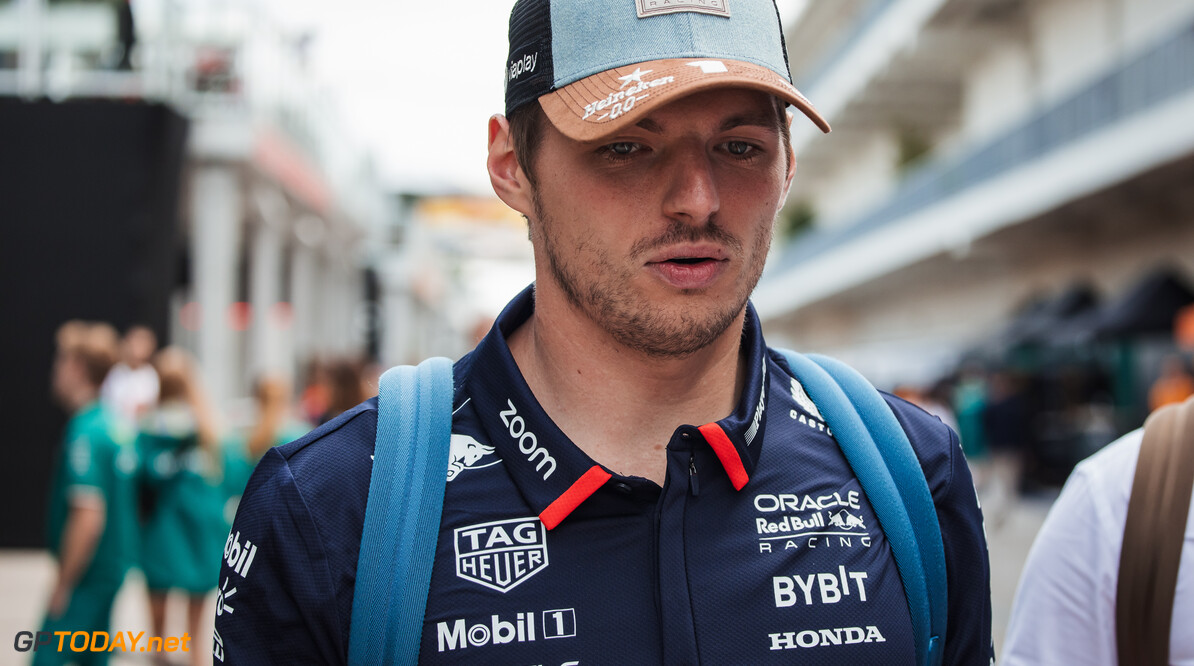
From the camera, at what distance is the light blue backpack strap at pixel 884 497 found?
1.80 meters

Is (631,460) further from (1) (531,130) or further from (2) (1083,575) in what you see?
(2) (1083,575)

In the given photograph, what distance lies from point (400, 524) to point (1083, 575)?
4.44 feet

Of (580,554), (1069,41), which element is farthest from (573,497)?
(1069,41)

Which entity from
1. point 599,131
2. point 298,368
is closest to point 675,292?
point 599,131

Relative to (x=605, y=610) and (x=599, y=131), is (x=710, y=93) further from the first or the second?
(x=605, y=610)

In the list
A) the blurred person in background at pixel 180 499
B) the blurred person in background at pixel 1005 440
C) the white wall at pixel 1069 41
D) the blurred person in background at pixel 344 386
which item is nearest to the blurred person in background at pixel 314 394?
the blurred person in background at pixel 344 386

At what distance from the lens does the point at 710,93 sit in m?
1.76

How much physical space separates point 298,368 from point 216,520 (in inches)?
700

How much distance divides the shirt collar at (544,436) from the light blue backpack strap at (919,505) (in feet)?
0.73

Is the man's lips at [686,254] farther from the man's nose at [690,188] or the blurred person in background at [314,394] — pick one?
the blurred person in background at [314,394]

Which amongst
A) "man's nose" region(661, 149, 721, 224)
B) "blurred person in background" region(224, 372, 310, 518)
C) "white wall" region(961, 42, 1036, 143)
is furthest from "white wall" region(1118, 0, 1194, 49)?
"man's nose" region(661, 149, 721, 224)

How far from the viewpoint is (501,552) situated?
171 cm

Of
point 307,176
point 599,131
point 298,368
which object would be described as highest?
point 307,176

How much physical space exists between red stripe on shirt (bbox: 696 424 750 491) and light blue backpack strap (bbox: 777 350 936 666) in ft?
0.75
